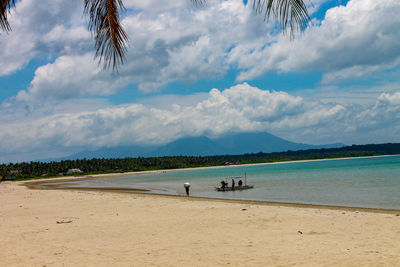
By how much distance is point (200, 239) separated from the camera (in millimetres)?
10773

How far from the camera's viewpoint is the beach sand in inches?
325

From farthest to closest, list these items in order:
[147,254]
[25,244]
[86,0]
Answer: [25,244], [147,254], [86,0]

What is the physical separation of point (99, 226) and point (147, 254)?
501cm

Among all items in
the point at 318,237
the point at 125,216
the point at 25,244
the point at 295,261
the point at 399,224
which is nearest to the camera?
the point at 295,261

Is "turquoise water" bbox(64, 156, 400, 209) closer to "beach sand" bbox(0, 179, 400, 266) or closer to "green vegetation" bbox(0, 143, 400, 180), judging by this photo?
"beach sand" bbox(0, 179, 400, 266)

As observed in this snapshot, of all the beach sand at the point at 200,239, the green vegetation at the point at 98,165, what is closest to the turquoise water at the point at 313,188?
the beach sand at the point at 200,239

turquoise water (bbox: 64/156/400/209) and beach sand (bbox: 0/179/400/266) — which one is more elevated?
beach sand (bbox: 0/179/400/266)

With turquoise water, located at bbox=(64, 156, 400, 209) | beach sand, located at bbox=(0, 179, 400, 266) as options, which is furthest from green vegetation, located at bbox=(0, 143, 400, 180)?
beach sand, located at bbox=(0, 179, 400, 266)

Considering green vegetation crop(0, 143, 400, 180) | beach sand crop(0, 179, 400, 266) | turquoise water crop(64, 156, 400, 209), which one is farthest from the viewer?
green vegetation crop(0, 143, 400, 180)

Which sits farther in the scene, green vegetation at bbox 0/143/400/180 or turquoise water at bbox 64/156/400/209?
green vegetation at bbox 0/143/400/180

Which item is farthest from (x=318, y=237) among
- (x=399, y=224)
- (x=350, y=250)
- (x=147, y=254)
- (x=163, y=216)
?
(x=163, y=216)

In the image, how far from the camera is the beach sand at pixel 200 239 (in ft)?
27.1

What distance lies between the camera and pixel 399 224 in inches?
514

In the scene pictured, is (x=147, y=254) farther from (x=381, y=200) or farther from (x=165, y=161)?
(x=165, y=161)
